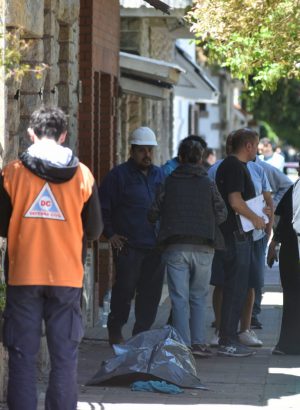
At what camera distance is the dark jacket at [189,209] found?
451 inches

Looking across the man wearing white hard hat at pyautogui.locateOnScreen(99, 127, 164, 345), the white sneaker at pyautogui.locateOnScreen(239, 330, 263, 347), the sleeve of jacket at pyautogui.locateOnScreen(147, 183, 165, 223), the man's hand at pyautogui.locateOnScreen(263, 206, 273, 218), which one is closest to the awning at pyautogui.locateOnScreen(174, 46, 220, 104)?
the white sneaker at pyautogui.locateOnScreen(239, 330, 263, 347)

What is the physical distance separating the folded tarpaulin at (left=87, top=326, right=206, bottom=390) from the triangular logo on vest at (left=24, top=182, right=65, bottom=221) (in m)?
2.66

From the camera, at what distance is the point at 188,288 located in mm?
A: 11758

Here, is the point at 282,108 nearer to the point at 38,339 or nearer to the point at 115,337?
the point at 115,337

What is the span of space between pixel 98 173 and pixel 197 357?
376cm

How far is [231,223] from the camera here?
12180mm

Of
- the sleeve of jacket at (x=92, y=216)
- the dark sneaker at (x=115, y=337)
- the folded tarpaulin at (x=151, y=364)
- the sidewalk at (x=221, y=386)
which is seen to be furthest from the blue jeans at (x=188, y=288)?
the sleeve of jacket at (x=92, y=216)

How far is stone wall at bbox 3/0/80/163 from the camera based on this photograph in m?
9.76

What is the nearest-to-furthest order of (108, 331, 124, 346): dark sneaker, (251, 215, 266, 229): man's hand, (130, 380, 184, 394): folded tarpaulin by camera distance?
(130, 380, 184, 394): folded tarpaulin → (251, 215, 266, 229): man's hand → (108, 331, 124, 346): dark sneaker

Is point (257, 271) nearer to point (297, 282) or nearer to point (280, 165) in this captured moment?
point (297, 282)

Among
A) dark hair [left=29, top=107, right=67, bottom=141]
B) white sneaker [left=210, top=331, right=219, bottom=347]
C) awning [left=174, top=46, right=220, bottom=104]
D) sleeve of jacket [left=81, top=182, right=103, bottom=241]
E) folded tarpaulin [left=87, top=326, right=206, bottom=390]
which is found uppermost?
awning [left=174, top=46, right=220, bottom=104]

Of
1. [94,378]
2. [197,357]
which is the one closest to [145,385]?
[94,378]

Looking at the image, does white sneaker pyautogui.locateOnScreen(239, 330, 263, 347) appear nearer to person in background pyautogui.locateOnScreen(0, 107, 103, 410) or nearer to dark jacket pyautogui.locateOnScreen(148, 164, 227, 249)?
dark jacket pyautogui.locateOnScreen(148, 164, 227, 249)

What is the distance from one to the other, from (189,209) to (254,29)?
248cm
